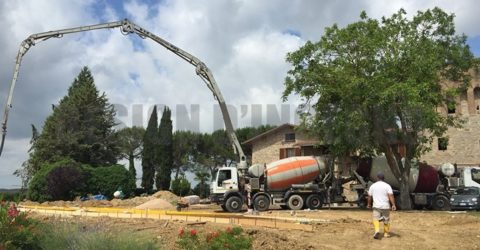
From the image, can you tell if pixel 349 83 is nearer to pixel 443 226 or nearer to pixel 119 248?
pixel 443 226

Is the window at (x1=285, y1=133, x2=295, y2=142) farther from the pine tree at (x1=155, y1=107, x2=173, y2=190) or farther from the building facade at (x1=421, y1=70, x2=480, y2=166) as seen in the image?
the pine tree at (x1=155, y1=107, x2=173, y2=190)

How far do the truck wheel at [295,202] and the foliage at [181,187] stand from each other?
92.0ft

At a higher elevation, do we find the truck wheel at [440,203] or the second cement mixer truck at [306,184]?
the second cement mixer truck at [306,184]

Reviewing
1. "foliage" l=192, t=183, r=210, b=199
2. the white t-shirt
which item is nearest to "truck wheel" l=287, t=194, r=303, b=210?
the white t-shirt

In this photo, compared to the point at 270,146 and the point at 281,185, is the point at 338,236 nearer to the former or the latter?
the point at 281,185

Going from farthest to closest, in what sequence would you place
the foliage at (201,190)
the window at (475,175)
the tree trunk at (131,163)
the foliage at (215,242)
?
the tree trunk at (131,163) → the foliage at (201,190) → the window at (475,175) → the foliage at (215,242)

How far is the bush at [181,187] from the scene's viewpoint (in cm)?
5556

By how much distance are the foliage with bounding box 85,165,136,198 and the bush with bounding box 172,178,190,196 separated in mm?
6922

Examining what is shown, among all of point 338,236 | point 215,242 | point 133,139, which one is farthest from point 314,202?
point 133,139

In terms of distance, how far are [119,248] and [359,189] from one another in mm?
24049

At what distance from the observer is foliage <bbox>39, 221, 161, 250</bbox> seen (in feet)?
27.6

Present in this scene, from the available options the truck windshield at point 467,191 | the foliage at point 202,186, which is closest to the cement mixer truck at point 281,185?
the truck windshield at point 467,191

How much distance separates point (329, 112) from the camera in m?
29.4

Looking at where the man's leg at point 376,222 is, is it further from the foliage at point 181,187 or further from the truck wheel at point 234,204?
the foliage at point 181,187
